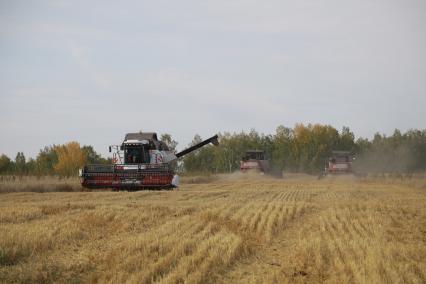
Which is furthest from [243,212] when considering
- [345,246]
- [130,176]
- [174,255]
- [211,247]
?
[130,176]

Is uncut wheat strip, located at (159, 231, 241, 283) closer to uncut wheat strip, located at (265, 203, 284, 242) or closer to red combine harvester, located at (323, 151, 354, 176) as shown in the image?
uncut wheat strip, located at (265, 203, 284, 242)

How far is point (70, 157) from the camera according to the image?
78.1 meters

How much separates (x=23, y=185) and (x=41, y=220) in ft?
58.1

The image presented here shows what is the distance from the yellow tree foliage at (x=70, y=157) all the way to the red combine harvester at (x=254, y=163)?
98.7 feet

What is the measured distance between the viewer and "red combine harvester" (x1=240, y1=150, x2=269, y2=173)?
171 feet

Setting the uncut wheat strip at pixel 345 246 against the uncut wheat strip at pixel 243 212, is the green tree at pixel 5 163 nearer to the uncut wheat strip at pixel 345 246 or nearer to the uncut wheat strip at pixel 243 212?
the uncut wheat strip at pixel 243 212

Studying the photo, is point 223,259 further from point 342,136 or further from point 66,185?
point 342,136

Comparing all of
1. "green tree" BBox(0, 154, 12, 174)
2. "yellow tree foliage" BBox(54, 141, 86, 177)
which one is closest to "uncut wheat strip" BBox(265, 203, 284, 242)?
"yellow tree foliage" BBox(54, 141, 86, 177)

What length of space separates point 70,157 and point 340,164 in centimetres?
4348

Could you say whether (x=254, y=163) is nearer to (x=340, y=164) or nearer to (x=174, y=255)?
(x=340, y=164)

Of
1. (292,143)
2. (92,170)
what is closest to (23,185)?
(92,170)

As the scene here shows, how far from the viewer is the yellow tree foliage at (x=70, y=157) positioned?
247 ft

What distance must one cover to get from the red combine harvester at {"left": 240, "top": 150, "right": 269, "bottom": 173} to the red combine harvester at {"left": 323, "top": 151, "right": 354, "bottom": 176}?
6.37 m

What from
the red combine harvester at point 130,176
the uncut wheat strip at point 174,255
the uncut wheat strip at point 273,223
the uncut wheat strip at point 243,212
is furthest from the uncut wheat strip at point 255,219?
the red combine harvester at point 130,176
